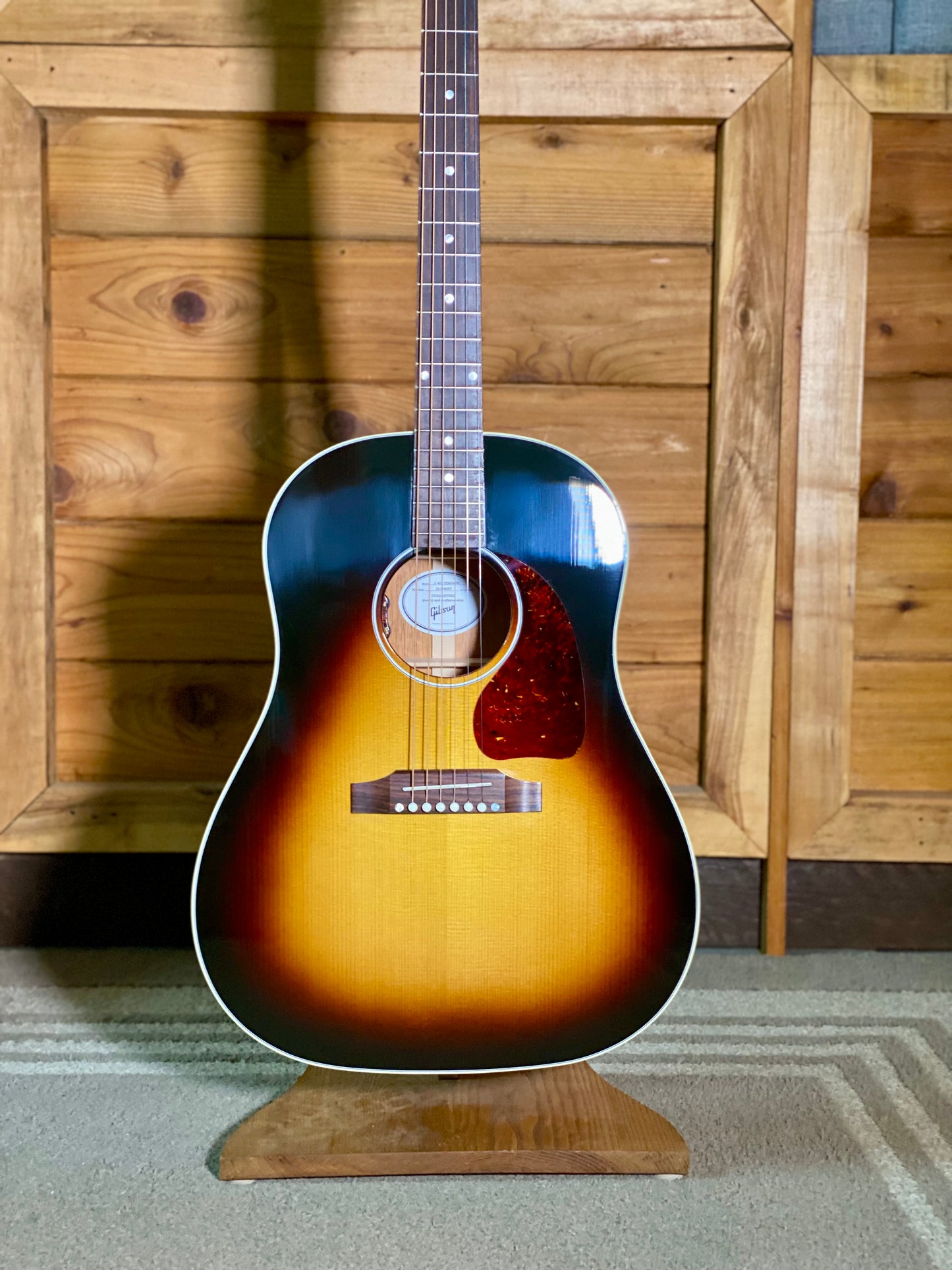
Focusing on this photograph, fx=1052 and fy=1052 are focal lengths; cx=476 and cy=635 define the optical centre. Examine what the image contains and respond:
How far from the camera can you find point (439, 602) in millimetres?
998

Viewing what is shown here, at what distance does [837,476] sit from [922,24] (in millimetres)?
584

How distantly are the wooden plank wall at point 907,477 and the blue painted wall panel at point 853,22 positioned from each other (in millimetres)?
109

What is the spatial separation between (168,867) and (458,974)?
0.63m

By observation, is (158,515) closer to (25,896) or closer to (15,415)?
(15,415)

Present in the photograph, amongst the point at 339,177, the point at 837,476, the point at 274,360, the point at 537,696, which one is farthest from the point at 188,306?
the point at 837,476

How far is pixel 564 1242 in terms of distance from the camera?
2.73ft

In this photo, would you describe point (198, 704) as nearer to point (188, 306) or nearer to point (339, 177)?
A: point (188, 306)

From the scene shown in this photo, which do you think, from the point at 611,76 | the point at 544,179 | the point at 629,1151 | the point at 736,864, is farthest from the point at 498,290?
the point at 629,1151

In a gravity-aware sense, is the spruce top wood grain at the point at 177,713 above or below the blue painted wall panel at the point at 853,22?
below

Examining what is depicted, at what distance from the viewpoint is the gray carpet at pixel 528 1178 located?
2.70 feet

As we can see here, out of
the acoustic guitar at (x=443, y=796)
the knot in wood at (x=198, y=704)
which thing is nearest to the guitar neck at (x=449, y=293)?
the acoustic guitar at (x=443, y=796)

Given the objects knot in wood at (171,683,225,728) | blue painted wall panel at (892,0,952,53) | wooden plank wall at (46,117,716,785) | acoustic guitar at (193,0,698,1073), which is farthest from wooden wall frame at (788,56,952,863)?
knot in wood at (171,683,225,728)

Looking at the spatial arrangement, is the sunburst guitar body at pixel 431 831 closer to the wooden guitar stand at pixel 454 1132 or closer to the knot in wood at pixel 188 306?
the wooden guitar stand at pixel 454 1132

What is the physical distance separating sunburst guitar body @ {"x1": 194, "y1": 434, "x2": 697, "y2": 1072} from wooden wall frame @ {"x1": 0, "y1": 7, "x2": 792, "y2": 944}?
1.57 feet
